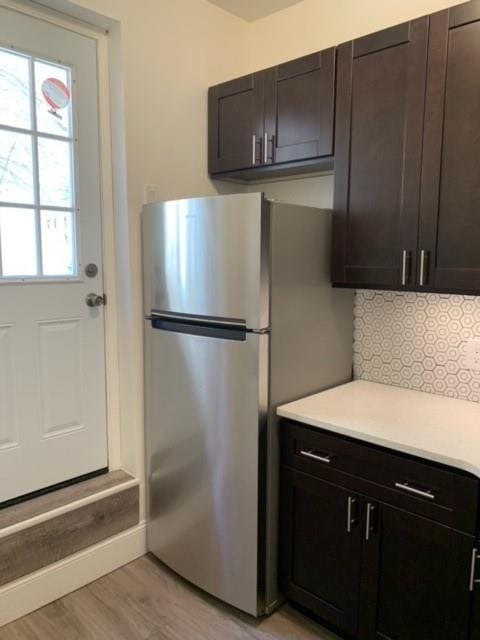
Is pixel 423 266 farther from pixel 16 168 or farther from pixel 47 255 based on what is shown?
pixel 16 168

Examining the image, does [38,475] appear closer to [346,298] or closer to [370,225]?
[346,298]

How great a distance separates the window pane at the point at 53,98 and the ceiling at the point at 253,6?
2.93 feet

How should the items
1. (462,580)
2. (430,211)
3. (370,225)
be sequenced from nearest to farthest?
(462,580)
(430,211)
(370,225)

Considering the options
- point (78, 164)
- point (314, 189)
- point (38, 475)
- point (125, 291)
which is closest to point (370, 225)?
point (314, 189)

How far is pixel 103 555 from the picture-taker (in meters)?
2.12

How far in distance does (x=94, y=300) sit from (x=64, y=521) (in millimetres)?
947

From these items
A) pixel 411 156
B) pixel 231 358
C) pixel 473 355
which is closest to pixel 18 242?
pixel 231 358

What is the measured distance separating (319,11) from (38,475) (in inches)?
97.0

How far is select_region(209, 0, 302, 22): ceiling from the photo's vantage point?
232 centimetres

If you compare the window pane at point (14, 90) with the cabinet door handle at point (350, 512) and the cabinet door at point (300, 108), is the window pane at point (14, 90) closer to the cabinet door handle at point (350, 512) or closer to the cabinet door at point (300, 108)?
the cabinet door at point (300, 108)

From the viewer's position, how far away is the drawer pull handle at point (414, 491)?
1.43 m

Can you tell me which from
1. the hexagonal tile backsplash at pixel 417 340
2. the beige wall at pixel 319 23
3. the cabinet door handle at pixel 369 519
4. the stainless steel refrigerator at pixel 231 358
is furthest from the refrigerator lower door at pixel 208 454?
the beige wall at pixel 319 23

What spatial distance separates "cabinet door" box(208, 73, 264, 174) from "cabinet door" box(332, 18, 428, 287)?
0.42 metres

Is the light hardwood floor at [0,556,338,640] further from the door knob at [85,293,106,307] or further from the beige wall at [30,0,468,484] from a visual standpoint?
the door knob at [85,293,106,307]
